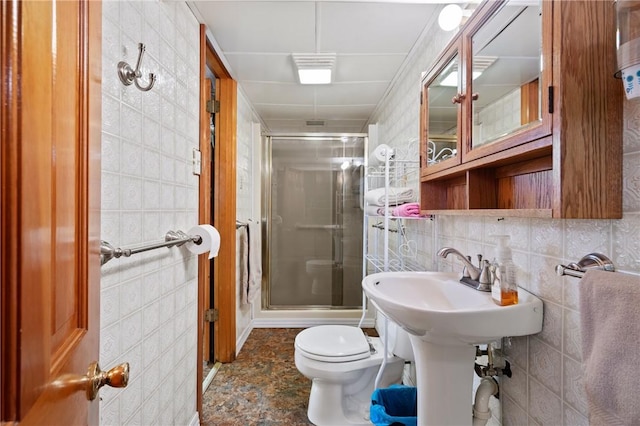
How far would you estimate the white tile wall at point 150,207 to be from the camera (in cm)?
89

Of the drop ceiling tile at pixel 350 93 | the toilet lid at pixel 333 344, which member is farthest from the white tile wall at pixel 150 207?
the drop ceiling tile at pixel 350 93

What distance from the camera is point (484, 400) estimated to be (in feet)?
3.26

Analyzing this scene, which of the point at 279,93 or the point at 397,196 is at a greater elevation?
the point at 279,93

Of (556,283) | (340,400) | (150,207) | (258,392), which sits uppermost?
(150,207)

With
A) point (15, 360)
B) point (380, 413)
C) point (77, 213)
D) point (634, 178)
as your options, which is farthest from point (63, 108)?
point (380, 413)

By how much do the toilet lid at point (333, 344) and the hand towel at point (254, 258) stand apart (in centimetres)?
90

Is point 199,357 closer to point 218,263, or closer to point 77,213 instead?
point 218,263

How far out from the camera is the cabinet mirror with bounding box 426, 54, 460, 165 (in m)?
1.15

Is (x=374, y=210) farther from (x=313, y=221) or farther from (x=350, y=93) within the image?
(x=313, y=221)

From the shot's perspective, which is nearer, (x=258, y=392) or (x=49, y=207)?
(x=49, y=207)

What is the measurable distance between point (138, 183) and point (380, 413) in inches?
51.9

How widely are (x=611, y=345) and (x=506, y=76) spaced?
755 mm

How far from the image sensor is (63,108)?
0.41m

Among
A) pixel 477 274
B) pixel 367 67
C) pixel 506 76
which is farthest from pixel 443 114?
pixel 367 67
